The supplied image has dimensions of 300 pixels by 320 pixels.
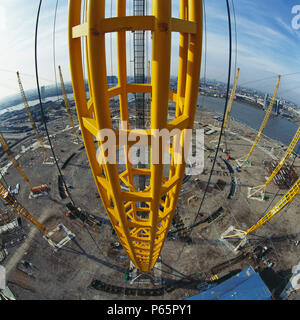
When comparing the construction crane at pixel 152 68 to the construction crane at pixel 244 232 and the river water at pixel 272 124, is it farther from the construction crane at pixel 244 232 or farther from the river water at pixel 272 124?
the river water at pixel 272 124

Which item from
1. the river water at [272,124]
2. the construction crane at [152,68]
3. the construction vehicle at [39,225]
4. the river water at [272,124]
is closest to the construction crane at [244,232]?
the construction crane at [152,68]

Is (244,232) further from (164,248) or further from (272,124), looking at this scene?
(272,124)

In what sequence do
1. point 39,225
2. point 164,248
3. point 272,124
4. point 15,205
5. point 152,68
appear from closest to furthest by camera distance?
point 152,68, point 164,248, point 15,205, point 39,225, point 272,124

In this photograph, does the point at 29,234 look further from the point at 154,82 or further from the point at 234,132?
the point at 234,132

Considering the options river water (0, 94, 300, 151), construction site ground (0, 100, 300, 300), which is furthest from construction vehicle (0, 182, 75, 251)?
river water (0, 94, 300, 151)

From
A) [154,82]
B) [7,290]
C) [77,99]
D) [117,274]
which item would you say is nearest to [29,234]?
[7,290]

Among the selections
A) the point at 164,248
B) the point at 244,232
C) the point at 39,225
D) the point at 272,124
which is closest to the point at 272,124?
the point at 272,124
